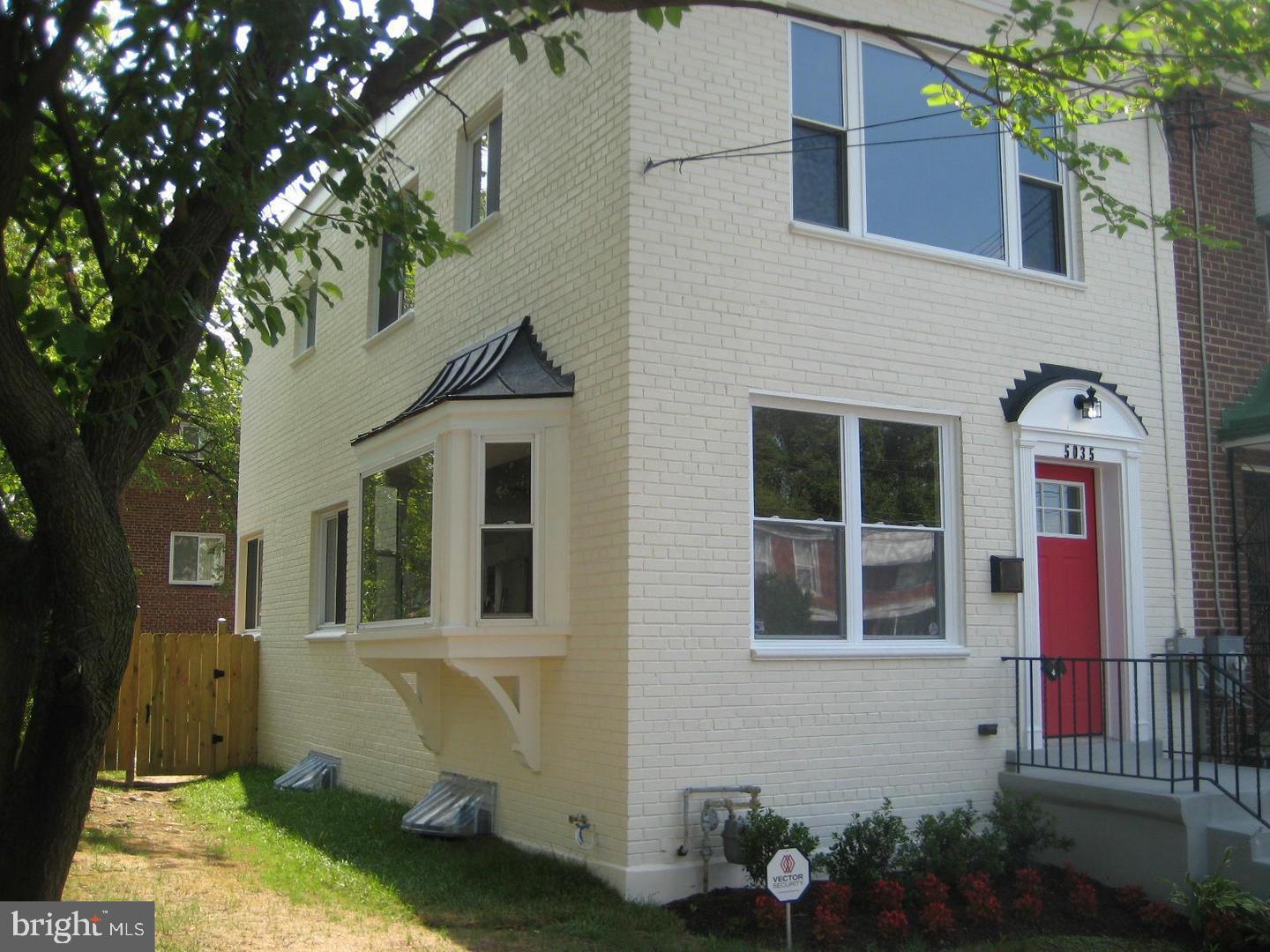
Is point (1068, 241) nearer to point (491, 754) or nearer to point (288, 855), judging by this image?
point (491, 754)

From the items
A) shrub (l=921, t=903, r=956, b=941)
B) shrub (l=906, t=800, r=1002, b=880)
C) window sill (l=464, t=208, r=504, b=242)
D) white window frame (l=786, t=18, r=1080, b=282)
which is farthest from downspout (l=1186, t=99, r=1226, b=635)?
window sill (l=464, t=208, r=504, b=242)

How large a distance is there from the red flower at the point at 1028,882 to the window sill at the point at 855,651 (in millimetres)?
1707

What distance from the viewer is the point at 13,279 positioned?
6098 mm

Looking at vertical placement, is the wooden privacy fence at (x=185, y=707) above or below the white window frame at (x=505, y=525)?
below

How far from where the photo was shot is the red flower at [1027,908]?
25.7ft

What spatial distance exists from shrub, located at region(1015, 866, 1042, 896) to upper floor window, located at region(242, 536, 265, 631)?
12540 mm

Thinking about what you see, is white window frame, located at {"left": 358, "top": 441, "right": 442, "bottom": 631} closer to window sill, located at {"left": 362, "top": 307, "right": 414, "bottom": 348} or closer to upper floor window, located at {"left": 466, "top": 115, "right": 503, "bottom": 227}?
window sill, located at {"left": 362, "top": 307, "right": 414, "bottom": 348}

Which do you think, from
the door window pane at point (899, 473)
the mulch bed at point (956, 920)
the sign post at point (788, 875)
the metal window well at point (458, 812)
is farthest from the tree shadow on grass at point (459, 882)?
the door window pane at point (899, 473)

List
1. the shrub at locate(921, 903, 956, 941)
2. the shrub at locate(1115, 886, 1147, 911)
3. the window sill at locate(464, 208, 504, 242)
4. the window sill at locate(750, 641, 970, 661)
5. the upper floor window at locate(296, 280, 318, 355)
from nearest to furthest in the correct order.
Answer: the shrub at locate(921, 903, 956, 941)
the shrub at locate(1115, 886, 1147, 911)
the window sill at locate(750, 641, 970, 661)
the window sill at locate(464, 208, 504, 242)
the upper floor window at locate(296, 280, 318, 355)

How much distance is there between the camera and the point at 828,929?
24.0ft

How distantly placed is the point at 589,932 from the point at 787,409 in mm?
3805

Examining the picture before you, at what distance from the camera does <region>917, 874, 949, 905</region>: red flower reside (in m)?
7.71

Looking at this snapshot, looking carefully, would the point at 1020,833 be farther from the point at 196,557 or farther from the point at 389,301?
the point at 196,557

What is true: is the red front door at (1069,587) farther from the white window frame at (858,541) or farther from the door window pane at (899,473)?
the door window pane at (899,473)
